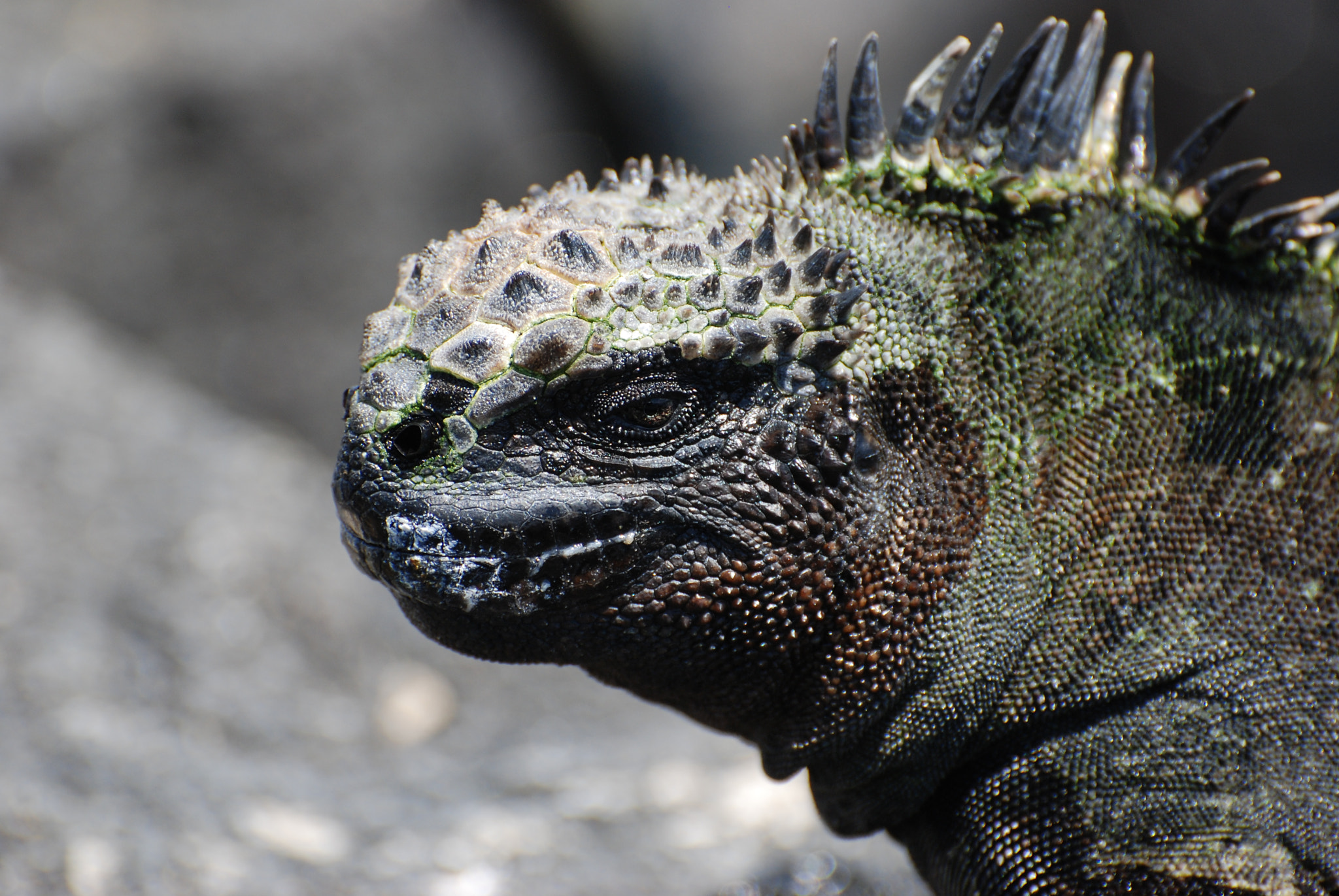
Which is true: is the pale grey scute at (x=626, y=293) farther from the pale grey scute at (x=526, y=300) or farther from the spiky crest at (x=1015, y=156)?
the spiky crest at (x=1015, y=156)

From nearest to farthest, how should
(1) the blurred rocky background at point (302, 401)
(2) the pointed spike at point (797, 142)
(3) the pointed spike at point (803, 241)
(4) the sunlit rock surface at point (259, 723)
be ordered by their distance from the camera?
(3) the pointed spike at point (803, 241) < (2) the pointed spike at point (797, 142) < (4) the sunlit rock surface at point (259, 723) < (1) the blurred rocky background at point (302, 401)

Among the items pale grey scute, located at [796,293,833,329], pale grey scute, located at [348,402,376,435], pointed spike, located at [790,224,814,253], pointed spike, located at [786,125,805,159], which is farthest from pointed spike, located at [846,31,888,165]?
pale grey scute, located at [348,402,376,435]

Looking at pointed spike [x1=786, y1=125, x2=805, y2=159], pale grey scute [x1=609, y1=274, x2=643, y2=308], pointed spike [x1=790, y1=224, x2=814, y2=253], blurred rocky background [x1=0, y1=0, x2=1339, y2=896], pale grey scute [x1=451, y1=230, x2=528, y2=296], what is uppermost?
blurred rocky background [x1=0, y1=0, x2=1339, y2=896]

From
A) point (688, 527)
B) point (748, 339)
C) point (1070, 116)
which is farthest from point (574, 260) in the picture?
point (1070, 116)

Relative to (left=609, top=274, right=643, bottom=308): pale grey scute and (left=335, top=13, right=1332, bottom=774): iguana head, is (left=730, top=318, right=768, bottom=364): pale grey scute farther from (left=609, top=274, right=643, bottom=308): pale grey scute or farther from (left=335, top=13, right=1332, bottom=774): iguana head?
(left=609, top=274, right=643, bottom=308): pale grey scute

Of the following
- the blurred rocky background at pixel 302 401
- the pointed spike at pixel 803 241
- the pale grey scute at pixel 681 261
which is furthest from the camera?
the blurred rocky background at pixel 302 401

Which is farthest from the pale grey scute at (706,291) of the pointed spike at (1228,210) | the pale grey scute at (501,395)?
the pointed spike at (1228,210)

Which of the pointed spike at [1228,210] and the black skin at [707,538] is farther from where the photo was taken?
the pointed spike at [1228,210]

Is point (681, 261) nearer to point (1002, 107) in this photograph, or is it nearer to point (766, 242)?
point (766, 242)
